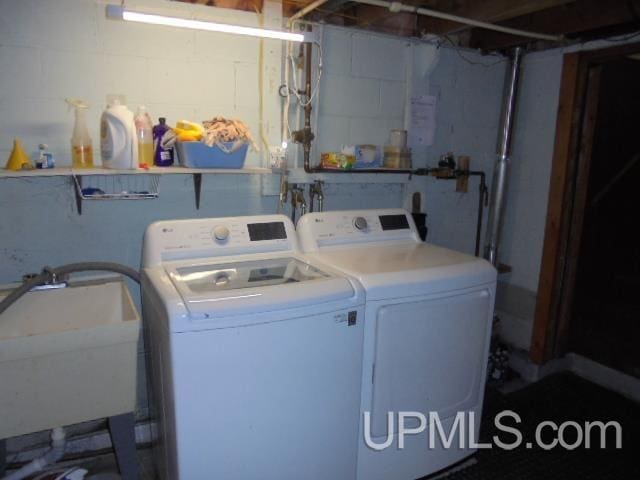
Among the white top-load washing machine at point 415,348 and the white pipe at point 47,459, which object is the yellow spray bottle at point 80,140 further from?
the white pipe at point 47,459

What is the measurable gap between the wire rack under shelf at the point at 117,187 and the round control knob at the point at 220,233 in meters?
0.36

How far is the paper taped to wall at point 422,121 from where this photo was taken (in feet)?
8.63

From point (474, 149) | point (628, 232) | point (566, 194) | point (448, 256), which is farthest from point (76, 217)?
point (628, 232)

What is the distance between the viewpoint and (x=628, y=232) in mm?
3129

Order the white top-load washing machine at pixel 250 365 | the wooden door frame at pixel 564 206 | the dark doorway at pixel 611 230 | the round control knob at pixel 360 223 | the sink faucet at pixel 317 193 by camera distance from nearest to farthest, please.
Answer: the white top-load washing machine at pixel 250 365 < the round control knob at pixel 360 223 < the sink faucet at pixel 317 193 < the wooden door frame at pixel 564 206 < the dark doorway at pixel 611 230

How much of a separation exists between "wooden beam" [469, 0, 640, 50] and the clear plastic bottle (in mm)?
1918

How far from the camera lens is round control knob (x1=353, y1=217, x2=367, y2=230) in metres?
2.14

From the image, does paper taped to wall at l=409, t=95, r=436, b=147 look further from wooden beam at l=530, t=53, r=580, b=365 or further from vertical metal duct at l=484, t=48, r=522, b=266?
wooden beam at l=530, t=53, r=580, b=365

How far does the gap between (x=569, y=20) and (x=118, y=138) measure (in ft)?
7.32

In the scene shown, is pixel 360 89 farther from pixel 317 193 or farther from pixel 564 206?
pixel 564 206

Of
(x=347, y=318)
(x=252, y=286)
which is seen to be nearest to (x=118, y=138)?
(x=252, y=286)

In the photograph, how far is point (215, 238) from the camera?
1869 millimetres

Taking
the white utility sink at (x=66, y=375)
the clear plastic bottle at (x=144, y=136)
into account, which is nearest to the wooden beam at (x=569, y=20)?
the clear plastic bottle at (x=144, y=136)

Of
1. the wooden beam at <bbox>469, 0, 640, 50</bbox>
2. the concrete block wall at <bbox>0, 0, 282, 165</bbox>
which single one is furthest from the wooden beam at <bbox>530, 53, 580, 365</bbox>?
the concrete block wall at <bbox>0, 0, 282, 165</bbox>
